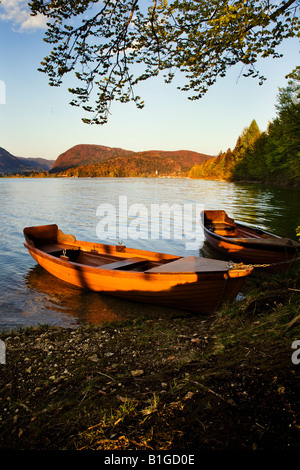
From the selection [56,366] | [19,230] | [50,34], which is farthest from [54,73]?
[19,230]

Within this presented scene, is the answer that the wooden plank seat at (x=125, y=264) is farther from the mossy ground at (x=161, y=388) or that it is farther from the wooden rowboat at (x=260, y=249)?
the wooden rowboat at (x=260, y=249)

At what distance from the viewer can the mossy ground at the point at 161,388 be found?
258cm

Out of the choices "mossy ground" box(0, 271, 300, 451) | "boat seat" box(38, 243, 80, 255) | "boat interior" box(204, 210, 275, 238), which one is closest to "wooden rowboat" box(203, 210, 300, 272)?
"boat interior" box(204, 210, 275, 238)

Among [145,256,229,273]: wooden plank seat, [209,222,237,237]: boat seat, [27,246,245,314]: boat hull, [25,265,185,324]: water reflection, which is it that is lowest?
[25,265,185,324]: water reflection

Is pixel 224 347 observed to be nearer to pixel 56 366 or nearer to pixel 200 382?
pixel 200 382

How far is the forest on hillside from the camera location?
34344 mm

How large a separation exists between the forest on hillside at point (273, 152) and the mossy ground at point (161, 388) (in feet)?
35.9

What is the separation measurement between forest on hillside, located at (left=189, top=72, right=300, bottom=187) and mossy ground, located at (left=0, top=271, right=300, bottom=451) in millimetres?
10929

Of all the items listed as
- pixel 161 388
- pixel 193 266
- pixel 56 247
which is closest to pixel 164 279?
pixel 193 266

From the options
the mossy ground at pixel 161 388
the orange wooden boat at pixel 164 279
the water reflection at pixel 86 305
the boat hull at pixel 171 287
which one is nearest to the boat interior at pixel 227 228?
the orange wooden boat at pixel 164 279

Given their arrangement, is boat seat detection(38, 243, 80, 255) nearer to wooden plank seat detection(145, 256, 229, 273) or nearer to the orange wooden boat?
the orange wooden boat

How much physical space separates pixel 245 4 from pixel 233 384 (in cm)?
739

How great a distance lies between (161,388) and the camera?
3.56m

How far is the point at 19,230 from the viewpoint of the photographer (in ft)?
75.2
